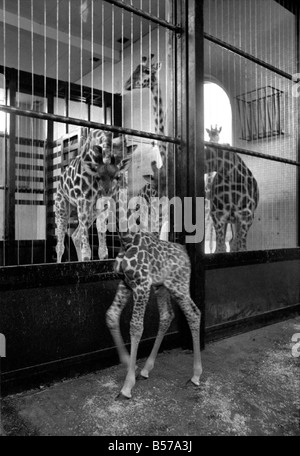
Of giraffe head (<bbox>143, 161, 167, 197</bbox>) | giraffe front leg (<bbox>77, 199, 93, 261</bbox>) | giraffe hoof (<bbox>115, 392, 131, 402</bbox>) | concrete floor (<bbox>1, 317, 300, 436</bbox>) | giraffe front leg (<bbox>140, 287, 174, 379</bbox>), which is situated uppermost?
giraffe head (<bbox>143, 161, 167, 197</bbox>)

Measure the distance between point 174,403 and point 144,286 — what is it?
22.9 inches

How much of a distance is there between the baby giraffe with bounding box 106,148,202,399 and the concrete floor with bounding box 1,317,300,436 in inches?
5.0

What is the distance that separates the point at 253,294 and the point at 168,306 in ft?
4.44

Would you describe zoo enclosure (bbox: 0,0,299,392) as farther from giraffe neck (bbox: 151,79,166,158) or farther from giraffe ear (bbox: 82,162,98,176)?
giraffe ear (bbox: 82,162,98,176)

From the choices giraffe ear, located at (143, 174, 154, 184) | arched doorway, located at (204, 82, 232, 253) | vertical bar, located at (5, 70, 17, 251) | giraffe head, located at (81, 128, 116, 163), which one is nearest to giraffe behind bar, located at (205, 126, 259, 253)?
giraffe ear, located at (143, 174, 154, 184)

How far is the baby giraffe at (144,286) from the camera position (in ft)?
6.28

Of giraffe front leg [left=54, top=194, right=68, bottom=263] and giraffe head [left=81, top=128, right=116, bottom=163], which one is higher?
giraffe head [left=81, top=128, right=116, bottom=163]

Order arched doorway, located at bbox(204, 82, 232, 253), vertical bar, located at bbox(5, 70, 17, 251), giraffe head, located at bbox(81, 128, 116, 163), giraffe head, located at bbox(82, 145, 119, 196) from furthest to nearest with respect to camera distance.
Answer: arched doorway, located at bbox(204, 82, 232, 253) → vertical bar, located at bbox(5, 70, 17, 251) → giraffe head, located at bbox(81, 128, 116, 163) → giraffe head, located at bbox(82, 145, 119, 196)

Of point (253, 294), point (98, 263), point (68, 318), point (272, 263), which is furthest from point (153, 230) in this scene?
point (272, 263)

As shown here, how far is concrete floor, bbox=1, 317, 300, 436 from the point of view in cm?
159

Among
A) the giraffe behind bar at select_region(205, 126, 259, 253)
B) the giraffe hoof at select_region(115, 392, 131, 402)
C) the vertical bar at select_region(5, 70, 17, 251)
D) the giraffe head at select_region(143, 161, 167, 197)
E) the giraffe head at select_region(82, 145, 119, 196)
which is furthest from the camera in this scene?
the vertical bar at select_region(5, 70, 17, 251)

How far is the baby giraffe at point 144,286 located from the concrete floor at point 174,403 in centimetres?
13

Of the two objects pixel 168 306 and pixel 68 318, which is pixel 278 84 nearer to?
pixel 168 306

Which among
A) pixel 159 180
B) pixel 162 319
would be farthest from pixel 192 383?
pixel 159 180
